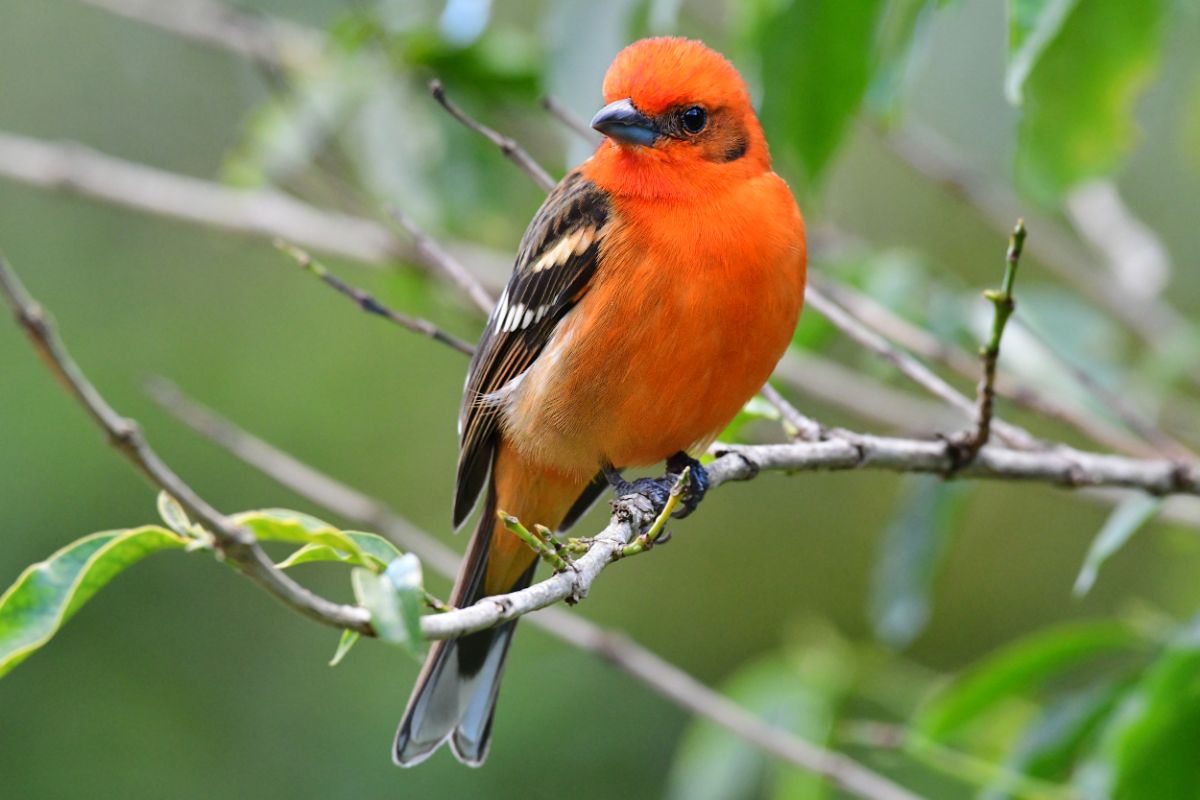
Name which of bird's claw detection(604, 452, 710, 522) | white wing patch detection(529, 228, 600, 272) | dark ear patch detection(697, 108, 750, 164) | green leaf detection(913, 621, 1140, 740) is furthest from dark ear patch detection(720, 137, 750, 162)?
green leaf detection(913, 621, 1140, 740)

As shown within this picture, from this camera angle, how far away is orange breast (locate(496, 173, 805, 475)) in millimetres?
4051

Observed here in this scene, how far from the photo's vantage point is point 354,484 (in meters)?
10.3

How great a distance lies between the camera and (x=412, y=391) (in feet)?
35.0

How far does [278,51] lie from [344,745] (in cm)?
440

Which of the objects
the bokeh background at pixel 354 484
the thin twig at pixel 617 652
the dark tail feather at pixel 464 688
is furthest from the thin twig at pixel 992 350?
the bokeh background at pixel 354 484

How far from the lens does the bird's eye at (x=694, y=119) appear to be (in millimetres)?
4590

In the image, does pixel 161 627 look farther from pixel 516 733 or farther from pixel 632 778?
pixel 632 778

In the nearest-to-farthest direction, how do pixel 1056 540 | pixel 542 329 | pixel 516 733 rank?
pixel 542 329, pixel 516 733, pixel 1056 540

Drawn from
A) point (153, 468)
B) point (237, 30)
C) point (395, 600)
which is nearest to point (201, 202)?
point (237, 30)

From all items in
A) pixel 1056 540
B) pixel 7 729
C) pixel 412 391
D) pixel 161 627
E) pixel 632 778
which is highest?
pixel 1056 540

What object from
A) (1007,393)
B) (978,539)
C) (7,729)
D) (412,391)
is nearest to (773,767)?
(1007,393)

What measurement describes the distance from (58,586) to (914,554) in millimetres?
3210

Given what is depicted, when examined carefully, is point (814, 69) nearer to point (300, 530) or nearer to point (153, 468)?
point (300, 530)

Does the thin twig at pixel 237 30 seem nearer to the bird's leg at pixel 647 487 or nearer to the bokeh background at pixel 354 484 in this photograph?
the bokeh background at pixel 354 484
